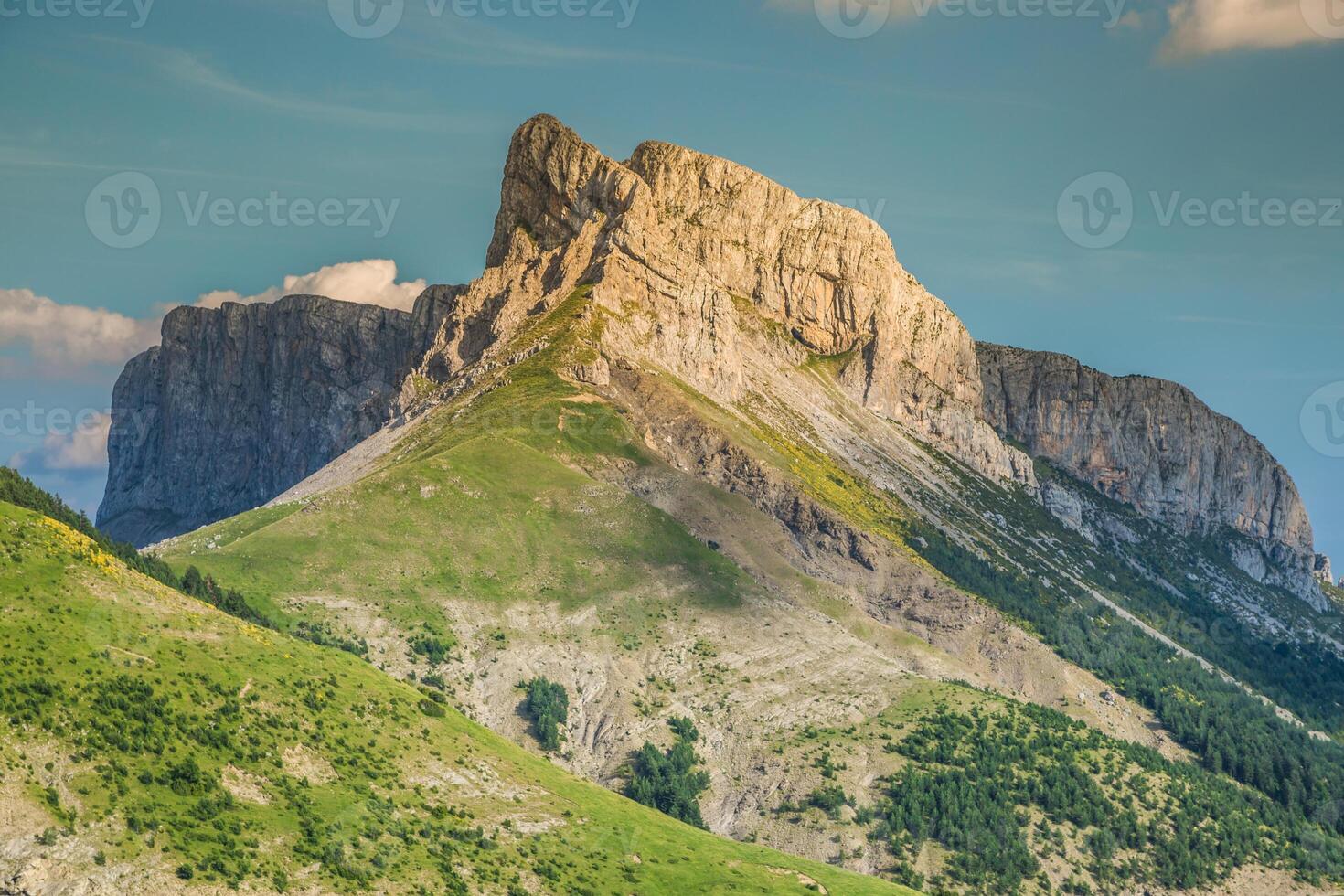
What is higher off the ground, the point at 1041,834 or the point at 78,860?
the point at 1041,834

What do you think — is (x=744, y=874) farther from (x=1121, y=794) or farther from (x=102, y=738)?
(x=1121, y=794)

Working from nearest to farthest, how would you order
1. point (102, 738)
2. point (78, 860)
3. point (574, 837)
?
point (78, 860)
point (102, 738)
point (574, 837)

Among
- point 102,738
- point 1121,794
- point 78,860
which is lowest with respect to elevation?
point 78,860

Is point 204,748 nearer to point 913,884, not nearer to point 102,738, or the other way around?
point 102,738

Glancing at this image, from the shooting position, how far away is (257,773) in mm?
107312

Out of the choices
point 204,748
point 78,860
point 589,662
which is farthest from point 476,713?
point 78,860

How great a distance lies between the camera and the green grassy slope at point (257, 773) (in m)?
96.5

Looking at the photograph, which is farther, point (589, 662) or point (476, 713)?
point (589, 662)

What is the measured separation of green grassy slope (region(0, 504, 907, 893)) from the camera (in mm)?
96500

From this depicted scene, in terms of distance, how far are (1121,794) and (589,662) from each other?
71.5m

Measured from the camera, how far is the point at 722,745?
188m

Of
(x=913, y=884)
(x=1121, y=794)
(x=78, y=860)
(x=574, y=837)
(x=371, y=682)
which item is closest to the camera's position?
(x=78, y=860)

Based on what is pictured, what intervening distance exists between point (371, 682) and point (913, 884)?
67097 mm

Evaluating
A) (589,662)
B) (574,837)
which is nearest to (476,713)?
(589,662)
